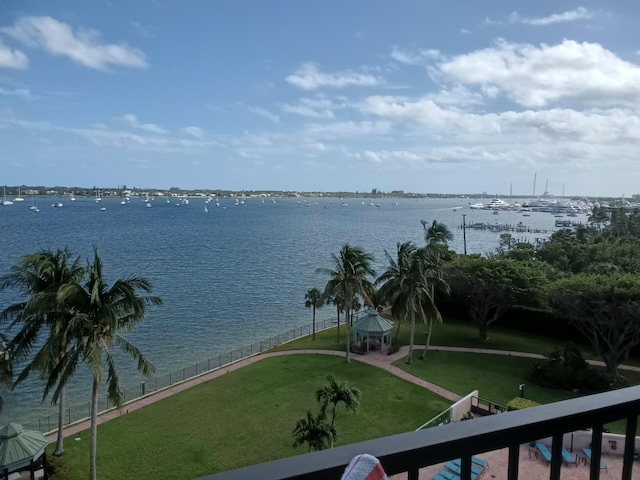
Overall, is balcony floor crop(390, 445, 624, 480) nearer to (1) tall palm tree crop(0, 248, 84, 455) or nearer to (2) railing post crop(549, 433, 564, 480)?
(2) railing post crop(549, 433, 564, 480)

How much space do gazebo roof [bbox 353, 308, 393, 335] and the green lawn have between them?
11.5 ft

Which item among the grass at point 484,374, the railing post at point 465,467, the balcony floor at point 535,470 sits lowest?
the grass at point 484,374

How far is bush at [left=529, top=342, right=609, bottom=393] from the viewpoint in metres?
24.2

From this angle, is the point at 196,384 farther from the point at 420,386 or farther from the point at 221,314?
the point at 221,314

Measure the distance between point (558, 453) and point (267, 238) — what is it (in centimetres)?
9908

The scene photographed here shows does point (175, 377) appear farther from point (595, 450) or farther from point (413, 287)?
point (595, 450)

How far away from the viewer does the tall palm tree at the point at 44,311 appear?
1596cm

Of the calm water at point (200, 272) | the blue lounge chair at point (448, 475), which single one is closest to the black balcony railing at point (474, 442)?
the blue lounge chair at point (448, 475)

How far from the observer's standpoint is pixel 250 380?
85.1 feet

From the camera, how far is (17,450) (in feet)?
52.1

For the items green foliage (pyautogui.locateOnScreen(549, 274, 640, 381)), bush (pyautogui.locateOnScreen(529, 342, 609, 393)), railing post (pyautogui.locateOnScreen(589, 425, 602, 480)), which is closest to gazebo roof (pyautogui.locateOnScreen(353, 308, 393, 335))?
bush (pyautogui.locateOnScreen(529, 342, 609, 393))

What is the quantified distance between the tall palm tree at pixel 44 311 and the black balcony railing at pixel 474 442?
55.3ft

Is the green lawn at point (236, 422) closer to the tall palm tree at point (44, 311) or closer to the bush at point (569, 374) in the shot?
the tall palm tree at point (44, 311)

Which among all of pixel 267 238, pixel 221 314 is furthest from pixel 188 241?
pixel 221 314
